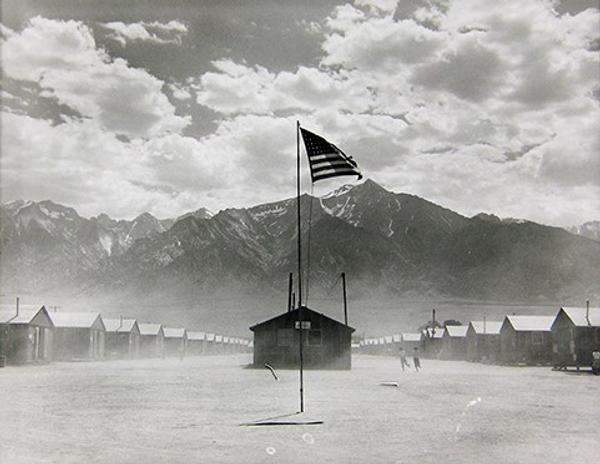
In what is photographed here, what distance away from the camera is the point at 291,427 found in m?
20.8

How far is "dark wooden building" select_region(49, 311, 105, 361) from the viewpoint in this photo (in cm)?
8722

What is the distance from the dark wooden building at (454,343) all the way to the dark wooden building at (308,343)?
5738 centimetres

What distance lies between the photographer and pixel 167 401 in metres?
29.8

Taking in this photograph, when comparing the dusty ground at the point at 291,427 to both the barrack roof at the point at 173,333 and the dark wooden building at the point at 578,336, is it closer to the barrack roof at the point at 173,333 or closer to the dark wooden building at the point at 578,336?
the dark wooden building at the point at 578,336

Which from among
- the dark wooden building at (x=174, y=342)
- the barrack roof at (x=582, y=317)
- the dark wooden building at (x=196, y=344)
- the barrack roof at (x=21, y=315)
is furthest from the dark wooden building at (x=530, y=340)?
the dark wooden building at (x=196, y=344)

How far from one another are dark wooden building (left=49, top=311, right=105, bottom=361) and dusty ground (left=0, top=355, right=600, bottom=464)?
52046mm

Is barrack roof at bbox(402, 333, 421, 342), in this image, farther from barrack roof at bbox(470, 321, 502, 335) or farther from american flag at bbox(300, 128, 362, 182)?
american flag at bbox(300, 128, 362, 182)

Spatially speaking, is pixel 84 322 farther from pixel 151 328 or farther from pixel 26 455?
pixel 26 455

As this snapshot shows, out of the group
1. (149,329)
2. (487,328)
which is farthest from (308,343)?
(149,329)

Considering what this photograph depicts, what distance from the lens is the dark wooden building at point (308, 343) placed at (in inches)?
2500

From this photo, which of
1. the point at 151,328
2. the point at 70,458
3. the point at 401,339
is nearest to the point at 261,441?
the point at 70,458

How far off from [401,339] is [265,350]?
92504 mm

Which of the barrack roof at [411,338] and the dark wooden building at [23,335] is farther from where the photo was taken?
the barrack roof at [411,338]

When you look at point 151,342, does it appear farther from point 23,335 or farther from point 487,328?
point 487,328
